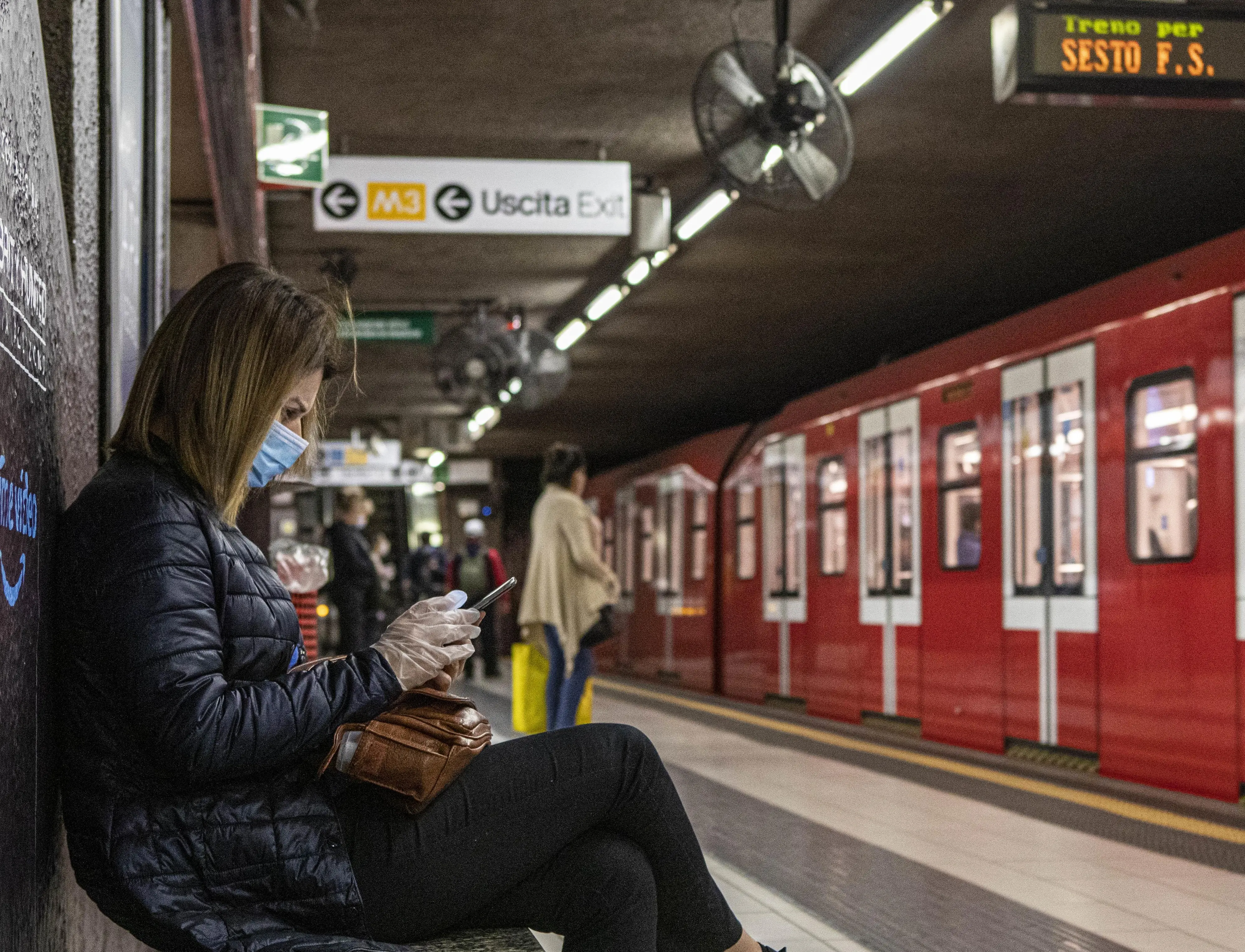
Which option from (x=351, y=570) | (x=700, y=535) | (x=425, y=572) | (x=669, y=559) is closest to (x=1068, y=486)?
(x=351, y=570)

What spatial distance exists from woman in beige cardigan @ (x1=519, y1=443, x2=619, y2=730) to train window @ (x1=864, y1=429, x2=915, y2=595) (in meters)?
3.50

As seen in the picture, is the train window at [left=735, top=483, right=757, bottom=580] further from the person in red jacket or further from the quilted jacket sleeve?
the quilted jacket sleeve

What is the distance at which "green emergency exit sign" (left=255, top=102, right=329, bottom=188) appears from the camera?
6.95 metres

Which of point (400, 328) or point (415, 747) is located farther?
point (400, 328)

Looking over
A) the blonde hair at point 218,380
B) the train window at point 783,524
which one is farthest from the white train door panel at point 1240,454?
the train window at point 783,524

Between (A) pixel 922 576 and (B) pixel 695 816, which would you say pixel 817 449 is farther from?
(B) pixel 695 816

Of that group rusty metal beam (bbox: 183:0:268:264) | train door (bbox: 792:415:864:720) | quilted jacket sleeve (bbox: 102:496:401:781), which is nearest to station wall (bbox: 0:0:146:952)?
quilted jacket sleeve (bbox: 102:496:401:781)

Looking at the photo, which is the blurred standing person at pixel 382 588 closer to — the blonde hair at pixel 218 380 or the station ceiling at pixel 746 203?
the station ceiling at pixel 746 203

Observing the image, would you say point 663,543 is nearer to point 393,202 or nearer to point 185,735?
point 393,202

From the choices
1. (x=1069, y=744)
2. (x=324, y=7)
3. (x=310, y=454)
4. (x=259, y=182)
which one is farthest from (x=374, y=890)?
(x=1069, y=744)

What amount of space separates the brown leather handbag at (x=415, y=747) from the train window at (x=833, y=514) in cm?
991

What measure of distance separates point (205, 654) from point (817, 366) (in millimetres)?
18635

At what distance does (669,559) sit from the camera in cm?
1789

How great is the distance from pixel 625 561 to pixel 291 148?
13.6 metres
